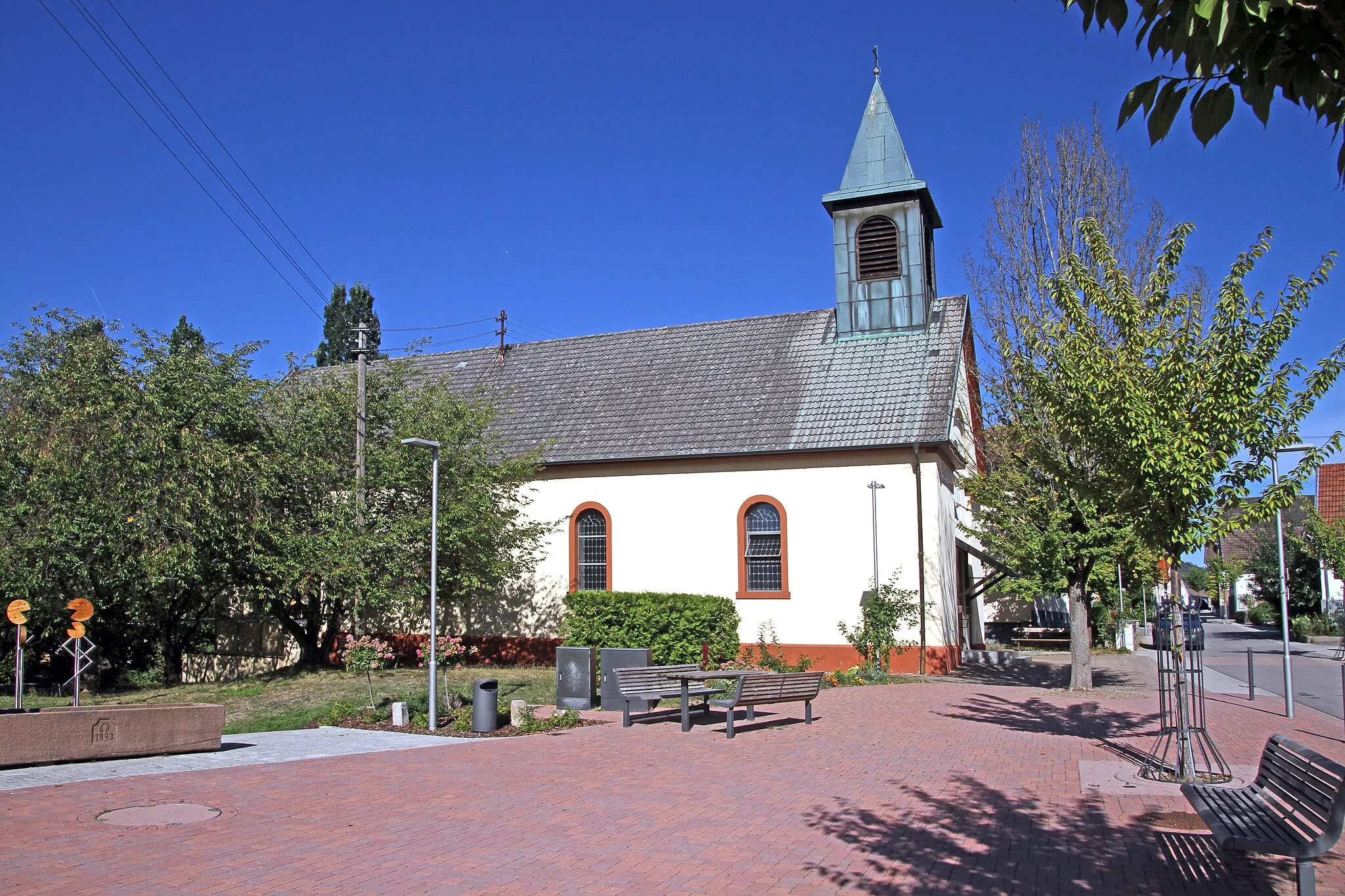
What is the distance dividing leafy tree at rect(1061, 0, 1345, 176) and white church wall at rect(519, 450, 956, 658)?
2036cm

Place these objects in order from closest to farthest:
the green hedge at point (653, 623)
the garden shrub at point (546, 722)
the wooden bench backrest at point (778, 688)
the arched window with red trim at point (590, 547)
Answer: the wooden bench backrest at point (778, 688) → the garden shrub at point (546, 722) → the green hedge at point (653, 623) → the arched window with red trim at point (590, 547)

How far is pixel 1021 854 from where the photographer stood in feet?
24.7

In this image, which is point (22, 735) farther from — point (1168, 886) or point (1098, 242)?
point (1098, 242)

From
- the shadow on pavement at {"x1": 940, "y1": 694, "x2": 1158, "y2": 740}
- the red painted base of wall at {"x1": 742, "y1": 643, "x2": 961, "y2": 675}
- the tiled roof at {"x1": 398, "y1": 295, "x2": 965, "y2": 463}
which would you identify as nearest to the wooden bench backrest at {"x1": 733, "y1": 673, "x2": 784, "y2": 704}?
the shadow on pavement at {"x1": 940, "y1": 694, "x2": 1158, "y2": 740}

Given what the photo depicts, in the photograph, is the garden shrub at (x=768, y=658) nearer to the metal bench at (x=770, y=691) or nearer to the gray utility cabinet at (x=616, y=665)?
the gray utility cabinet at (x=616, y=665)

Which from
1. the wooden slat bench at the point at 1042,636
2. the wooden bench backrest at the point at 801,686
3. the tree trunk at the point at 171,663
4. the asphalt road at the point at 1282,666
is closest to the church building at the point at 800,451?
the wooden slat bench at the point at 1042,636

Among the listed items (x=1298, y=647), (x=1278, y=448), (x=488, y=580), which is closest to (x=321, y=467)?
(x=488, y=580)

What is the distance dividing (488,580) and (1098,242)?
16.1 meters

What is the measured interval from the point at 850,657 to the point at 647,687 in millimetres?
8967

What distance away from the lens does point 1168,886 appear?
6.60 meters

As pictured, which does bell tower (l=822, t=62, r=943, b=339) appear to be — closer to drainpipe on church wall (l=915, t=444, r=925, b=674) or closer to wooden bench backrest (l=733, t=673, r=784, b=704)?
drainpipe on church wall (l=915, t=444, r=925, b=674)

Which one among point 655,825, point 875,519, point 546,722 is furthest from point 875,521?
point 655,825

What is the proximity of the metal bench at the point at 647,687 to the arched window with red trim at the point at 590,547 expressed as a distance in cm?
1043

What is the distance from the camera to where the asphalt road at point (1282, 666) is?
19.7 m
